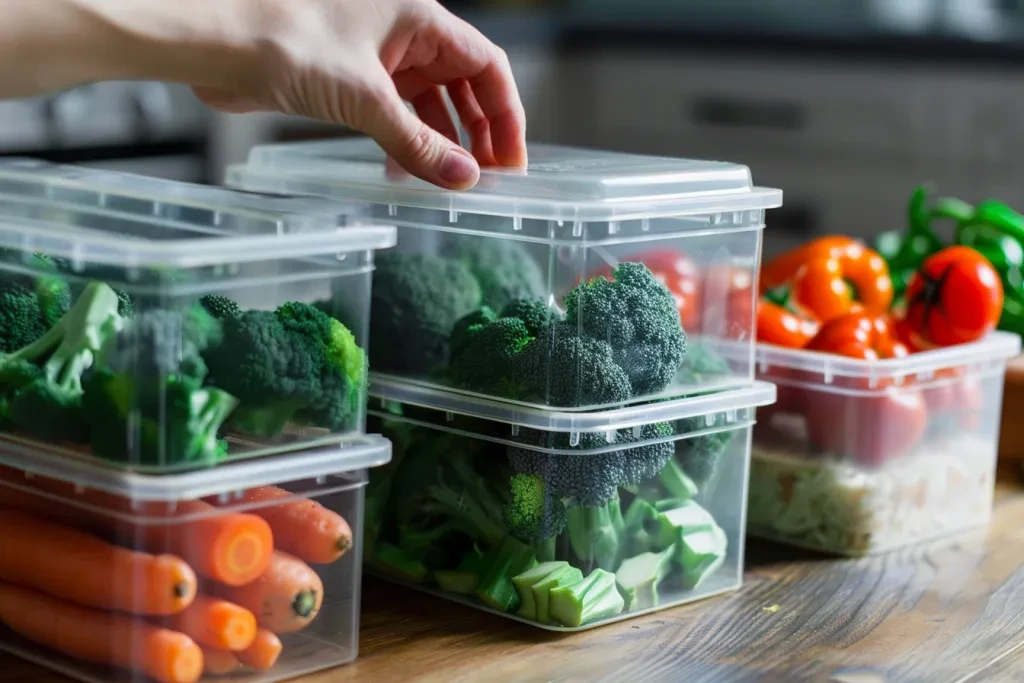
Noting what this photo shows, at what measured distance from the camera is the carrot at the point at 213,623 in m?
0.98

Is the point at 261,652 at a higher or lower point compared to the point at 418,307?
lower

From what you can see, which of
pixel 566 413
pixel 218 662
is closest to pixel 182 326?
pixel 218 662

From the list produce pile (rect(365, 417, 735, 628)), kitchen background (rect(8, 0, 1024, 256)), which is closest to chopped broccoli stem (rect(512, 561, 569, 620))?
produce pile (rect(365, 417, 735, 628))

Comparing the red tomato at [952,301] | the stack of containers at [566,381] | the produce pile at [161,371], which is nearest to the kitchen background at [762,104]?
the red tomato at [952,301]

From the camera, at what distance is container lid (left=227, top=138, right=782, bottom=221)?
118cm

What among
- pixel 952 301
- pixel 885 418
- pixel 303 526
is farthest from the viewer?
pixel 952 301

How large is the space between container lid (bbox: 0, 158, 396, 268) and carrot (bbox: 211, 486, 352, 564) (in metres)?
0.18

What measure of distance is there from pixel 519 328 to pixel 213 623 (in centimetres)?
37

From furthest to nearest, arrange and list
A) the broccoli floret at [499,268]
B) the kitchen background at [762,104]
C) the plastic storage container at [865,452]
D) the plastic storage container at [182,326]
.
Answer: the kitchen background at [762,104], the plastic storage container at [865,452], the broccoli floret at [499,268], the plastic storage container at [182,326]

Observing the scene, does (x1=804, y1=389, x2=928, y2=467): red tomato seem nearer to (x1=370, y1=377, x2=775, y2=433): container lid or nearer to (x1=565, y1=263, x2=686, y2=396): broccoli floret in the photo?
(x1=370, y1=377, x2=775, y2=433): container lid

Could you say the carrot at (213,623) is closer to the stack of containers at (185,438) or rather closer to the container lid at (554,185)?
the stack of containers at (185,438)

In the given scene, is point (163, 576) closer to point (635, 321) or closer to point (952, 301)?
point (635, 321)

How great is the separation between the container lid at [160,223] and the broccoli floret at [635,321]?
0.19m

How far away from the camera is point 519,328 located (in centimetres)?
120
